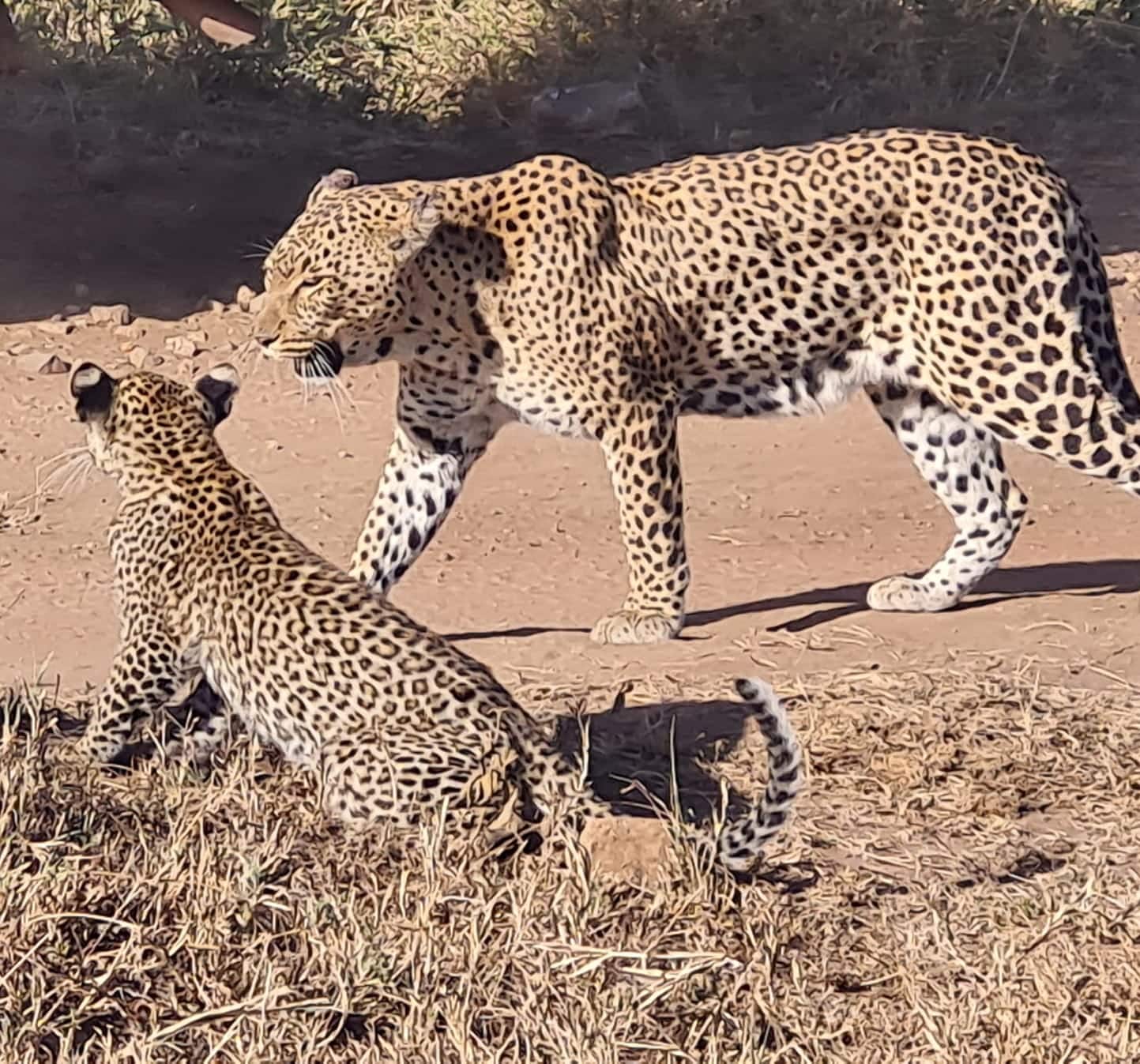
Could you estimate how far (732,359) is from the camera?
23.2 ft

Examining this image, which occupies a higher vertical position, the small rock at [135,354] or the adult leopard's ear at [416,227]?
the adult leopard's ear at [416,227]

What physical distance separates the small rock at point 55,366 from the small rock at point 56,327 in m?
0.29

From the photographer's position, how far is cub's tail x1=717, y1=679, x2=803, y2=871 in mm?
4676

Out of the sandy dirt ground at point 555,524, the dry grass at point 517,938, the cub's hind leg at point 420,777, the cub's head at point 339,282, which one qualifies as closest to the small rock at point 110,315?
the sandy dirt ground at point 555,524

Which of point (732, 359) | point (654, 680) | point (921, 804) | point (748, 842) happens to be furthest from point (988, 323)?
point (748, 842)

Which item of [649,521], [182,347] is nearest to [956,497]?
[649,521]

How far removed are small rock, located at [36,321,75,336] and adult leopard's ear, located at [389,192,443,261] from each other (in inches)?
152

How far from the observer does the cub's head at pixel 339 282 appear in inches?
265

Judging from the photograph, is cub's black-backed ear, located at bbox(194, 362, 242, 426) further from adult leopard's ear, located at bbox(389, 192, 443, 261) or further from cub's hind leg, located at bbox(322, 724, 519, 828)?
cub's hind leg, located at bbox(322, 724, 519, 828)

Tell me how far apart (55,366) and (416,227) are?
142 inches

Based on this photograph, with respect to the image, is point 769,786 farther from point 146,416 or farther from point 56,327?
point 56,327

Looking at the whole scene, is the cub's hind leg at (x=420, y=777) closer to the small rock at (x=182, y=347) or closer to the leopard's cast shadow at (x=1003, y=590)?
the leopard's cast shadow at (x=1003, y=590)

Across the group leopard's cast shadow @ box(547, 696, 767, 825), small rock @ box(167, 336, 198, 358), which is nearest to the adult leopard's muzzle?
leopard's cast shadow @ box(547, 696, 767, 825)

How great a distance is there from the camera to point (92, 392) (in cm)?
592
